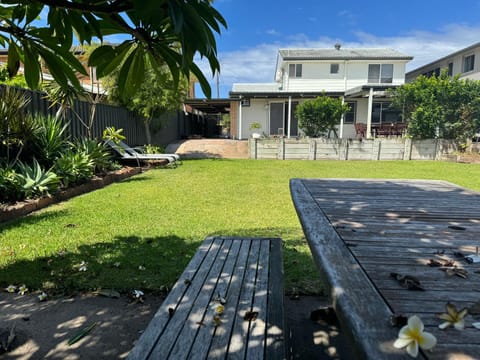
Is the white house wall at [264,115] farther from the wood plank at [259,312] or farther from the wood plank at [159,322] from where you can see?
the wood plank at [159,322]

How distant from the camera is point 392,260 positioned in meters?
1.57

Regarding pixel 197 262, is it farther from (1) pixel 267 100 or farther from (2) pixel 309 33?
(2) pixel 309 33

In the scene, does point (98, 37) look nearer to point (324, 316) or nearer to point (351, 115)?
point (324, 316)

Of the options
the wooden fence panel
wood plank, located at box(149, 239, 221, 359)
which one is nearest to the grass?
wood plank, located at box(149, 239, 221, 359)

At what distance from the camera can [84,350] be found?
7.39 ft

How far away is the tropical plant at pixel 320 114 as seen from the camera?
16.9 m

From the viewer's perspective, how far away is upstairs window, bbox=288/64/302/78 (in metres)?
23.2

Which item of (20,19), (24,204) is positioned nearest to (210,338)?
(20,19)

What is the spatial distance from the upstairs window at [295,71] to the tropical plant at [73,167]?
704 inches

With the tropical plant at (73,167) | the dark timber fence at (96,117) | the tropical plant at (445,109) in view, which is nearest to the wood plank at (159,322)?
the tropical plant at (73,167)

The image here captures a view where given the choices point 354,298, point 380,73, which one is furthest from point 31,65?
point 380,73

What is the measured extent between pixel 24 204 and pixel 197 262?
4.46 meters

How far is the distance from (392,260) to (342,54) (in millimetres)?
25077

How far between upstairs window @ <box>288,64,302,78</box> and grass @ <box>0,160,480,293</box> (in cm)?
1655
